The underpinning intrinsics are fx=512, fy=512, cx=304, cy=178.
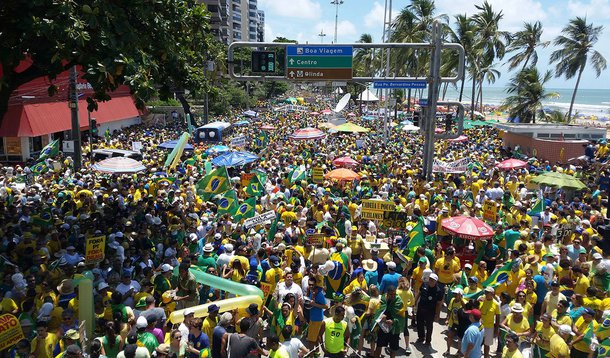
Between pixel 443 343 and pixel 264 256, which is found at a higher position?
pixel 264 256

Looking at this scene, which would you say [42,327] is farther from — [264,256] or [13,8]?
[13,8]

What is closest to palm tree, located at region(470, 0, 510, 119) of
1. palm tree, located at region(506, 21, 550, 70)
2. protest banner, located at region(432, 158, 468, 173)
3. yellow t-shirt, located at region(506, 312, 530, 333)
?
palm tree, located at region(506, 21, 550, 70)

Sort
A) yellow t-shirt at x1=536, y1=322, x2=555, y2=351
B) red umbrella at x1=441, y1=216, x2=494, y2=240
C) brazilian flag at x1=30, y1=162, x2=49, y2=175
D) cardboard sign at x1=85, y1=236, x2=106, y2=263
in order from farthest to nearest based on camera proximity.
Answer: brazilian flag at x1=30, y1=162, x2=49, y2=175
red umbrella at x1=441, y1=216, x2=494, y2=240
cardboard sign at x1=85, y1=236, x2=106, y2=263
yellow t-shirt at x1=536, y1=322, x2=555, y2=351

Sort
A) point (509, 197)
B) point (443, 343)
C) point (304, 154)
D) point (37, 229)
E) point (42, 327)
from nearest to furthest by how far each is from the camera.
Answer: point (42, 327) < point (443, 343) < point (37, 229) < point (509, 197) < point (304, 154)

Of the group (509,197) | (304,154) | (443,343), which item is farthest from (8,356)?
(304,154)

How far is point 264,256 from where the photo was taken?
9828mm

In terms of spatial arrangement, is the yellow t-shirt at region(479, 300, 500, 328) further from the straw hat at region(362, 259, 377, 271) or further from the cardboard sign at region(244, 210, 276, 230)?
the cardboard sign at region(244, 210, 276, 230)

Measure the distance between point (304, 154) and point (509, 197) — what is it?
34.8ft

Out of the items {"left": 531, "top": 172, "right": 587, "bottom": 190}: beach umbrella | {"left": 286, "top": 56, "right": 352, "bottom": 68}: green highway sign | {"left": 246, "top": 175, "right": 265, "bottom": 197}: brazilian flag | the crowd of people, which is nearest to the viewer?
the crowd of people

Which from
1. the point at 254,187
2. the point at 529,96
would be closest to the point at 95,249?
the point at 254,187

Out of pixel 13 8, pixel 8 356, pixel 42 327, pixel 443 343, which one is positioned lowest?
pixel 443 343

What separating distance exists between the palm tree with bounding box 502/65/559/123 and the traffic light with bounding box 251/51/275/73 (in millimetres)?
31768

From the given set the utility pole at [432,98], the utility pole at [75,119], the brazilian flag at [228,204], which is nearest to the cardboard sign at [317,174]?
the utility pole at [432,98]

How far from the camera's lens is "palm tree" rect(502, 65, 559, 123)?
140 feet
